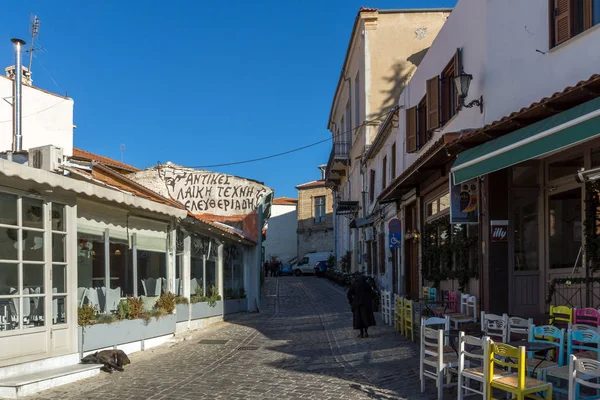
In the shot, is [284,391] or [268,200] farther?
[268,200]

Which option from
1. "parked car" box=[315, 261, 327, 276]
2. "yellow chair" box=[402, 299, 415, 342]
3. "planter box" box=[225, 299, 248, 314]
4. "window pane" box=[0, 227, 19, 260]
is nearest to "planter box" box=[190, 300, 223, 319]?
"planter box" box=[225, 299, 248, 314]

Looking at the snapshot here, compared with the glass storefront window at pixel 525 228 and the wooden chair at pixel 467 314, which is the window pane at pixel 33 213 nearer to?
the wooden chair at pixel 467 314

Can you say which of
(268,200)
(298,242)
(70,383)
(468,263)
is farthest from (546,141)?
(298,242)

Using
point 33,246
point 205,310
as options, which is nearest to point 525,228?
point 33,246

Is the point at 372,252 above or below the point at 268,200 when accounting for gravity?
below

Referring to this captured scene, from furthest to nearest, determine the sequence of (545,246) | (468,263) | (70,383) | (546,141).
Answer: (468,263), (545,246), (70,383), (546,141)

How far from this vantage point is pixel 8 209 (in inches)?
317

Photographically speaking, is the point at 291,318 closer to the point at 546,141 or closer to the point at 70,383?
the point at 70,383

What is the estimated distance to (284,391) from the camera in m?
7.68

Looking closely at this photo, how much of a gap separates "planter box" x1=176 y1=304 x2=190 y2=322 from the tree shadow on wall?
17.9 m

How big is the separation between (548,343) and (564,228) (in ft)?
12.9

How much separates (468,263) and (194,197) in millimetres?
11840

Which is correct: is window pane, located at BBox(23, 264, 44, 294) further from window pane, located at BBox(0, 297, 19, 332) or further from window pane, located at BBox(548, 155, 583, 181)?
window pane, located at BBox(548, 155, 583, 181)

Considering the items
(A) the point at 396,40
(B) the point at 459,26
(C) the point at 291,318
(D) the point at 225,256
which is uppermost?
(A) the point at 396,40
